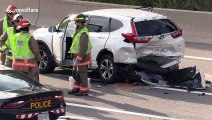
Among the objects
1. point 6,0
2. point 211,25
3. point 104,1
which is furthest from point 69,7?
point 211,25

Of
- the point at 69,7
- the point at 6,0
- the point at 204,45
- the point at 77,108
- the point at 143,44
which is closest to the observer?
the point at 77,108

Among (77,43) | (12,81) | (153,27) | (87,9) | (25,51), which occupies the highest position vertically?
(87,9)

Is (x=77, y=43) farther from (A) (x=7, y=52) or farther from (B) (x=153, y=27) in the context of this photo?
(B) (x=153, y=27)

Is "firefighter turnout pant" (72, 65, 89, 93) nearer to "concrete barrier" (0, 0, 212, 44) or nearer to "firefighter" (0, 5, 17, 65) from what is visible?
"firefighter" (0, 5, 17, 65)

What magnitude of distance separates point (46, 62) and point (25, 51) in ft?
10.5

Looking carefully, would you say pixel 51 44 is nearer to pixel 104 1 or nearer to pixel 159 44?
pixel 159 44

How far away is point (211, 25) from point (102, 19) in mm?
6964

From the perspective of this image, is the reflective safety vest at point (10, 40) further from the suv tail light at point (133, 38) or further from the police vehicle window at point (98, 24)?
the suv tail light at point (133, 38)

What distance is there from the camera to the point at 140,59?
1397 cm

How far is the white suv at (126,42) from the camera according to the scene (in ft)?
45.1

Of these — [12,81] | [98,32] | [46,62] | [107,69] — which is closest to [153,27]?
[98,32]

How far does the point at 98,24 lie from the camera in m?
14.5

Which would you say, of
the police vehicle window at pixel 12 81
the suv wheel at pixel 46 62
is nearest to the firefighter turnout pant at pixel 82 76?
the suv wheel at pixel 46 62

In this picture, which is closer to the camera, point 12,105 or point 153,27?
point 12,105
